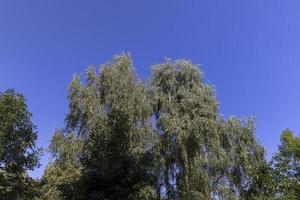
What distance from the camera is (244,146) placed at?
21438mm

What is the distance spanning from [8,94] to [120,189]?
6.32 m

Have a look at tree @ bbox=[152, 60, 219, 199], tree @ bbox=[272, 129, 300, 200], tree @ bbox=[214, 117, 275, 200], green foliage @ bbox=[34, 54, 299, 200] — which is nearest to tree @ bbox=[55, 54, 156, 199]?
green foliage @ bbox=[34, 54, 299, 200]

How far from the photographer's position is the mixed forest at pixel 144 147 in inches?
Result: 656

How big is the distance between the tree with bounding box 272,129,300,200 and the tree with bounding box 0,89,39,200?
33.3 feet

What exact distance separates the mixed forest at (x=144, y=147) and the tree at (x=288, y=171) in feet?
0.14

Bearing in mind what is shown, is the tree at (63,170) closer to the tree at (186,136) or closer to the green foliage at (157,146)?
the green foliage at (157,146)

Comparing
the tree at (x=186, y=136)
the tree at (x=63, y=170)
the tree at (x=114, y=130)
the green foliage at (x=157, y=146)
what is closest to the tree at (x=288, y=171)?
the green foliage at (x=157, y=146)

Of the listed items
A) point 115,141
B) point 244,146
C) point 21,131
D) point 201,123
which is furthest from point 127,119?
point 244,146

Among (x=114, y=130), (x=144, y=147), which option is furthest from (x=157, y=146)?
(x=114, y=130)

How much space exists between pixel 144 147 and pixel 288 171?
6849mm

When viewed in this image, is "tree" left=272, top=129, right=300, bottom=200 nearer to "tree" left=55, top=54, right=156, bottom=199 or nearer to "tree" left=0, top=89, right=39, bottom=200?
"tree" left=55, top=54, right=156, bottom=199

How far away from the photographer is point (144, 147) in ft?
64.5

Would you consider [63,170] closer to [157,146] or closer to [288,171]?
[157,146]

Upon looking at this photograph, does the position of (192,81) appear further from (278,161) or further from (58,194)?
(58,194)
